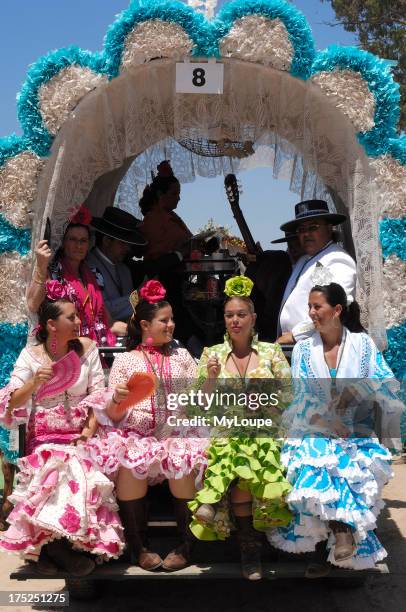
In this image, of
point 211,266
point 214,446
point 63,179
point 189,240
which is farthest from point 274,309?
point 214,446

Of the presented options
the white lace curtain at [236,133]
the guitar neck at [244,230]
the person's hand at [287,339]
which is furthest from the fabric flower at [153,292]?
the guitar neck at [244,230]

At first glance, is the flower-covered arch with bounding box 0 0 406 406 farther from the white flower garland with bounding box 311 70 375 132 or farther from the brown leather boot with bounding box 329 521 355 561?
the brown leather boot with bounding box 329 521 355 561

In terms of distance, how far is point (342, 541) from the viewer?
10.5 ft

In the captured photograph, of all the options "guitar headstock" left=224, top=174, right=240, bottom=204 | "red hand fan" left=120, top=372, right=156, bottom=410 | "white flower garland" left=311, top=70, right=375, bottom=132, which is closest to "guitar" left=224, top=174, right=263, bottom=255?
"guitar headstock" left=224, top=174, right=240, bottom=204

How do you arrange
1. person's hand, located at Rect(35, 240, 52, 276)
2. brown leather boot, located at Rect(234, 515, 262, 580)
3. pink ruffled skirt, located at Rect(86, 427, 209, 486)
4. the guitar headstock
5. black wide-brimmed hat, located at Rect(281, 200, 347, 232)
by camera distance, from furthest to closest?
the guitar headstock, black wide-brimmed hat, located at Rect(281, 200, 347, 232), person's hand, located at Rect(35, 240, 52, 276), pink ruffled skirt, located at Rect(86, 427, 209, 486), brown leather boot, located at Rect(234, 515, 262, 580)

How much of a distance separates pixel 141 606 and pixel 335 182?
2.85m

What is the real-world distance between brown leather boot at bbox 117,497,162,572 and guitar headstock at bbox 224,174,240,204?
3348 millimetres

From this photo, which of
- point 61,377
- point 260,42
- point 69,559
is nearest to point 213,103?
point 260,42

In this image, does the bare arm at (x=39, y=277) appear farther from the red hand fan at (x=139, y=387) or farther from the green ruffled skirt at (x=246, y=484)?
the green ruffled skirt at (x=246, y=484)

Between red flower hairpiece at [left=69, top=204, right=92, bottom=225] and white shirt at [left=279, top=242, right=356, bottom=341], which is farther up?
red flower hairpiece at [left=69, top=204, right=92, bottom=225]

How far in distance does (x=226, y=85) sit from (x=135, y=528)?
9.00 feet

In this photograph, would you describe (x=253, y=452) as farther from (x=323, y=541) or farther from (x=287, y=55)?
(x=287, y=55)

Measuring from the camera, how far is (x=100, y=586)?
3.91 metres

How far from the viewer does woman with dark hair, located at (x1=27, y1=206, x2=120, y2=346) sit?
15.0 feet
